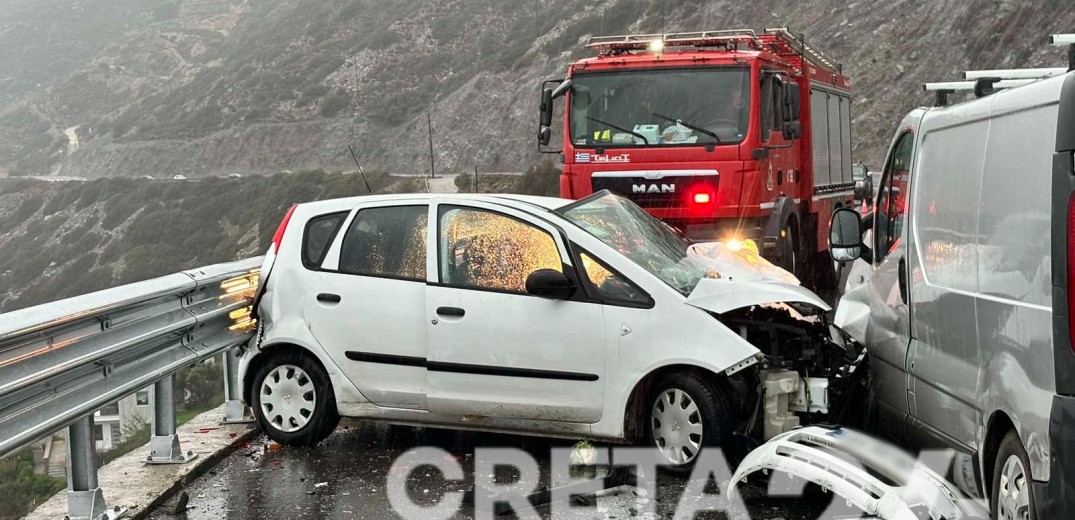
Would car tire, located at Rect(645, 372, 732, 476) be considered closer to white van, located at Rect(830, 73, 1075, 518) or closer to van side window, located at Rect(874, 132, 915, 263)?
white van, located at Rect(830, 73, 1075, 518)

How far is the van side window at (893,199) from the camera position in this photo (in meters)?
6.31

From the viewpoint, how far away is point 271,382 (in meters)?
7.46

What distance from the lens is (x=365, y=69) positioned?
87000 millimetres

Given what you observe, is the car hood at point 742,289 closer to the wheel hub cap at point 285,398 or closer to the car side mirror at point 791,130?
the wheel hub cap at point 285,398

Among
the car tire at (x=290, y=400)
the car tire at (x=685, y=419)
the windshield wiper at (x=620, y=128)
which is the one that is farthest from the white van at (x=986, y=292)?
the windshield wiper at (x=620, y=128)

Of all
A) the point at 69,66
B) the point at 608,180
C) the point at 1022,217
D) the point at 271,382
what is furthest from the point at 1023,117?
the point at 69,66

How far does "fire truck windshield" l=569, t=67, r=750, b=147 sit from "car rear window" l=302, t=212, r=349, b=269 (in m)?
5.57

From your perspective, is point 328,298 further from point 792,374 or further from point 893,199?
point 893,199

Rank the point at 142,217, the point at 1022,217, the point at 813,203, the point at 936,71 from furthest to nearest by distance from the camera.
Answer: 1. the point at 142,217
2. the point at 936,71
3. the point at 813,203
4. the point at 1022,217

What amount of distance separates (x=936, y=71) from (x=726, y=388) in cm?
3817

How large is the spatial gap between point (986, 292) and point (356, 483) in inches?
138

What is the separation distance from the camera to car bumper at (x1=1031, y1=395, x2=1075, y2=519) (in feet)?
13.2

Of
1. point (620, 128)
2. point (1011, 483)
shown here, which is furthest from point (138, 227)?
point (1011, 483)

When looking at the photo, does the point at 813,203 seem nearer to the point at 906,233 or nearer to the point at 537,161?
the point at 906,233
